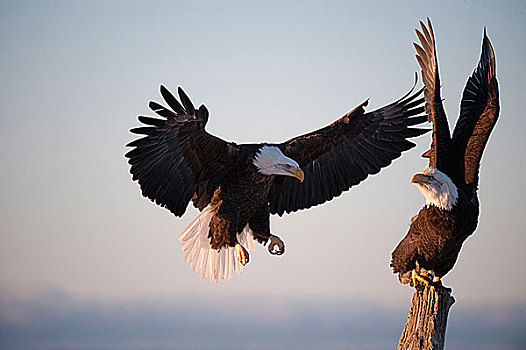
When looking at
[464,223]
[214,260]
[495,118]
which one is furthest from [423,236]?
[214,260]

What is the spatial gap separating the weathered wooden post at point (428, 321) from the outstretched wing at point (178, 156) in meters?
1.22

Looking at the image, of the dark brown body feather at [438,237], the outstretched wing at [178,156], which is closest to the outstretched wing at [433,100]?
the dark brown body feather at [438,237]

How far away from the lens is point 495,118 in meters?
3.56

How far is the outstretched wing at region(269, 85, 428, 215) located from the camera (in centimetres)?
394

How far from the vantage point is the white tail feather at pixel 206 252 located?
394cm

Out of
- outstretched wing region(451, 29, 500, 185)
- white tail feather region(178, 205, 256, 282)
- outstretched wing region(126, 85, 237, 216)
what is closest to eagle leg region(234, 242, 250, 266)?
white tail feather region(178, 205, 256, 282)

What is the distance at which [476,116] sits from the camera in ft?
12.1

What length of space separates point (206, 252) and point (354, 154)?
40.5 inches

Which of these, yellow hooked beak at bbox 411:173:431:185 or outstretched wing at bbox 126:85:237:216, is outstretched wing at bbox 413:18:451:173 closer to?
yellow hooked beak at bbox 411:173:431:185

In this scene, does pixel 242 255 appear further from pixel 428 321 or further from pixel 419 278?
pixel 428 321

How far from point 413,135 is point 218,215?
1.24m

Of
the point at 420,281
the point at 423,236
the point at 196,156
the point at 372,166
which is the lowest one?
the point at 420,281

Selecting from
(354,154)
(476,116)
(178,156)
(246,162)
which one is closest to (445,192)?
(476,116)

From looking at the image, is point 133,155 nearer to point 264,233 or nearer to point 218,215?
point 218,215
